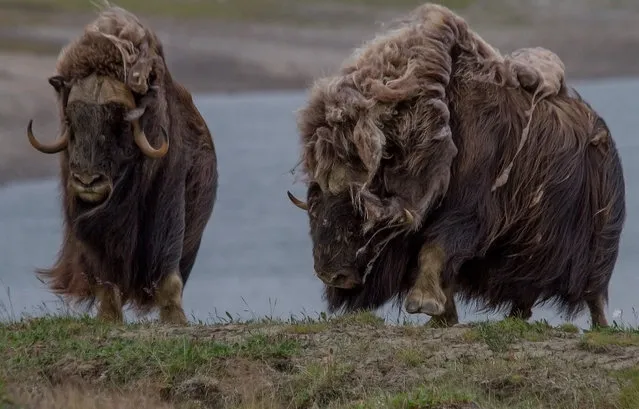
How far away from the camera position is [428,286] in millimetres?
6867

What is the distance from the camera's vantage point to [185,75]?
25688 millimetres

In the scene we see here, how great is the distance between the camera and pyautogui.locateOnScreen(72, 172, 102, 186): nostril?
7176 millimetres

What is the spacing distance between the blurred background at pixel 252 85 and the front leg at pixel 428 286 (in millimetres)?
8744

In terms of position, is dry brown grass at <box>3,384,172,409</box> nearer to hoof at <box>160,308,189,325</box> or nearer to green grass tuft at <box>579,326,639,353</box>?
green grass tuft at <box>579,326,639,353</box>

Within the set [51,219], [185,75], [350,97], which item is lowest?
[51,219]

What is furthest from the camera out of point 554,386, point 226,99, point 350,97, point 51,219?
point 226,99

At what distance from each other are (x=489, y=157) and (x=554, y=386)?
1490mm

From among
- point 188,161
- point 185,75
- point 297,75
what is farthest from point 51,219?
point 188,161

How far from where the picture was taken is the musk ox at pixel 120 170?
23.8 feet

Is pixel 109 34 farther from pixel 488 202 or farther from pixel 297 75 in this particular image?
Answer: pixel 297 75

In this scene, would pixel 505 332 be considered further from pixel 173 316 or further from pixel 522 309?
pixel 173 316

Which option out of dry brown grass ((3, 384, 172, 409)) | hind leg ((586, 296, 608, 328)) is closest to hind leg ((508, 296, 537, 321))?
hind leg ((586, 296, 608, 328))

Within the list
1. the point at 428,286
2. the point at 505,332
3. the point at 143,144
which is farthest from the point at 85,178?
the point at 505,332

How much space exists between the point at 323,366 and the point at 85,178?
5.44ft
